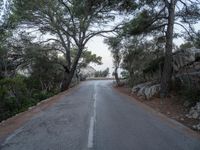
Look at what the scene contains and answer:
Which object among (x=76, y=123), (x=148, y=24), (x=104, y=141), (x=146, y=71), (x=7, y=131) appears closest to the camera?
(x=104, y=141)

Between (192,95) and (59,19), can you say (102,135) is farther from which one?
(59,19)

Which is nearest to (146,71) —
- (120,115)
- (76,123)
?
(120,115)

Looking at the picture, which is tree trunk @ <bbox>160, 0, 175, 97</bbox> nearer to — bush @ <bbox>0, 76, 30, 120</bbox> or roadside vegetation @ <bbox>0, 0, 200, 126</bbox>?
roadside vegetation @ <bbox>0, 0, 200, 126</bbox>

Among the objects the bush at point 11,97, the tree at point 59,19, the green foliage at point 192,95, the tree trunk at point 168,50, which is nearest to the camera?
the green foliage at point 192,95

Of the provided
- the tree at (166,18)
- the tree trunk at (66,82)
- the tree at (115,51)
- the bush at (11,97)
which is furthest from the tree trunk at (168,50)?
the tree trunk at (66,82)

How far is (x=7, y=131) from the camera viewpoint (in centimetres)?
965

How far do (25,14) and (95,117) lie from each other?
62.6ft

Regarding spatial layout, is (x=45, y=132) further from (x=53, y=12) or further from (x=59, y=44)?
(x=59, y=44)

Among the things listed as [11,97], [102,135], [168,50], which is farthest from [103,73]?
[102,135]

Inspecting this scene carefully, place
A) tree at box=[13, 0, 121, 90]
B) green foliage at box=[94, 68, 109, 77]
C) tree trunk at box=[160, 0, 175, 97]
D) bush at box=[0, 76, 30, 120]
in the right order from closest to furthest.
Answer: tree trunk at box=[160, 0, 175, 97] < bush at box=[0, 76, 30, 120] < tree at box=[13, 0, 121, 90] < green foliage at box=[94, 68, 109, 77]

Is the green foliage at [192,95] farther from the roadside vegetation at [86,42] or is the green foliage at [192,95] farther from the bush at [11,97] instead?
the bush at [11,97]

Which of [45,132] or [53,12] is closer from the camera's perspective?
[45,132]

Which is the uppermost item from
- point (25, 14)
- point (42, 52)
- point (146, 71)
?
point (25, 14)

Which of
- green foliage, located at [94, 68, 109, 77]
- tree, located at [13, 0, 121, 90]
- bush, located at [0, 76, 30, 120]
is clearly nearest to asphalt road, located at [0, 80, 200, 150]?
bush, located at [0, 76, 30, 120]
